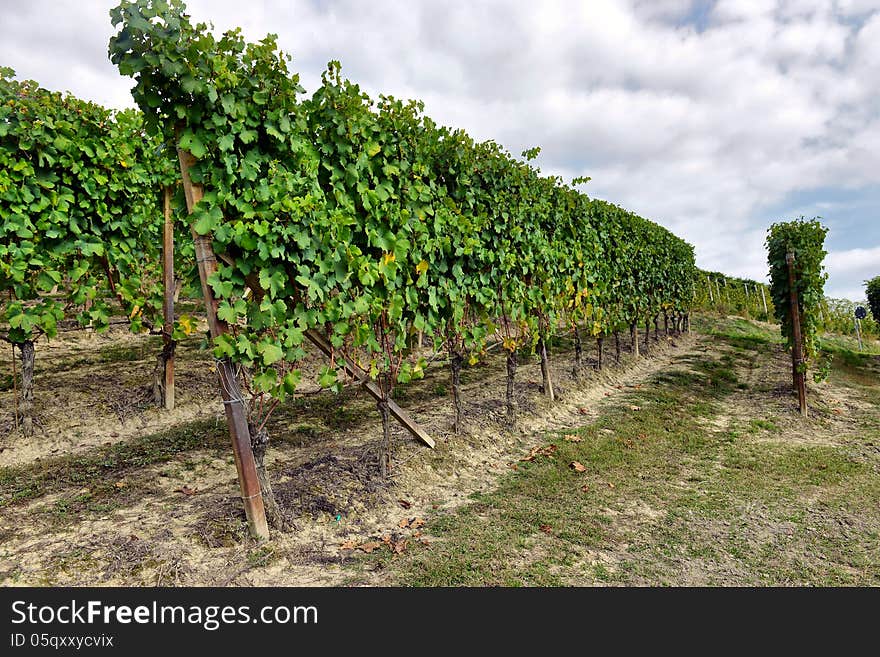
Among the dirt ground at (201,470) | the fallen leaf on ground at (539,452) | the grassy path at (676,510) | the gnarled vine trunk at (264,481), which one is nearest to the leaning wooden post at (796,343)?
the grassy path at (676,510)

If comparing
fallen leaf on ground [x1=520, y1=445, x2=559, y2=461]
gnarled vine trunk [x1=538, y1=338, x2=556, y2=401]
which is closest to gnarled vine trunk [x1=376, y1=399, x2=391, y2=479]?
fallen leaf on ground [x1=520, y1=445, x2=559, y2=461]

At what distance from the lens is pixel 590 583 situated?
3.97m

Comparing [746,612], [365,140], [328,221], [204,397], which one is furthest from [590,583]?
[204,397]

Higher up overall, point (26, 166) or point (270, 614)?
point (26, 166)

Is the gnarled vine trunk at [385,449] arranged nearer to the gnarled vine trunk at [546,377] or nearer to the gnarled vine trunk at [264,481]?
the gnarled vine trunk at [264,481]

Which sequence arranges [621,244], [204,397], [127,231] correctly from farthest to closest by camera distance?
[621,244] → [204,397] → [127,231]

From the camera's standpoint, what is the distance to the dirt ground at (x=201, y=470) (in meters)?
4.03

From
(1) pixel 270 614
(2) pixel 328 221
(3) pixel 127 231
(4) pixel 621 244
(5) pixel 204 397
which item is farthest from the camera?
(4) pixel 621 244

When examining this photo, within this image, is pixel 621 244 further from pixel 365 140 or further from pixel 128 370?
pixel 128 370

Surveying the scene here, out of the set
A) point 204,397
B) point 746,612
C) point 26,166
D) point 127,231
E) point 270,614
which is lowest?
point 746,612

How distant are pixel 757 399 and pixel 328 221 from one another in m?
10.1

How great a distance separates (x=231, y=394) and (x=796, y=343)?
33.8 feet

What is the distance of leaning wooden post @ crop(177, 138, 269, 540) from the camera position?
4.08 m

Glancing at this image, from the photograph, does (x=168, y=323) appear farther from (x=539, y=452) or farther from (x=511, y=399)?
(x=539, y=452)
